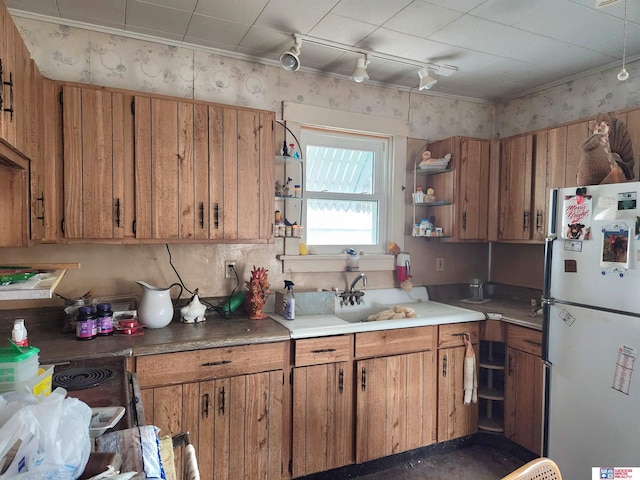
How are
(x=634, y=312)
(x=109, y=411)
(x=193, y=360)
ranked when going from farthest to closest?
(x=193, y=360) → (x=634, y=312) → (x=109, y=411)

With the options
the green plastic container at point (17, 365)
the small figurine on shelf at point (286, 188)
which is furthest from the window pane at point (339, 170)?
the green plastic container at point (17, 365)

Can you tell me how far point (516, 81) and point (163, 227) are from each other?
2.71 meters

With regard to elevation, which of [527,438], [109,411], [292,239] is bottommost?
[527,438]

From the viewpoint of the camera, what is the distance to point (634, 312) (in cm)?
179

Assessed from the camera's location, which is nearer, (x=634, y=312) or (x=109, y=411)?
Result: (x=109, y=411)

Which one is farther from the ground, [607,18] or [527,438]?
[607,18]

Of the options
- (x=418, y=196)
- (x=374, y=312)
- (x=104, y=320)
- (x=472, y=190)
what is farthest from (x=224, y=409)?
(x=472, y=190)

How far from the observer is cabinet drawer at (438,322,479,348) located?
8.45 feet

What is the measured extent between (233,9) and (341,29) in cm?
60

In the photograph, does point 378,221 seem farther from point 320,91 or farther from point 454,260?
point 320,91

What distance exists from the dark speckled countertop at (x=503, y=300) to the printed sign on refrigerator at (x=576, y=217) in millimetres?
665

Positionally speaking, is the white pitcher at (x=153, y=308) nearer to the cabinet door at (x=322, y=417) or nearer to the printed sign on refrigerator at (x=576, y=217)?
the cabinet door at (x=322, y=417)

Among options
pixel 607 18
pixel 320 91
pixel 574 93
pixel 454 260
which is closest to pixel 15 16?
pixel 320 91

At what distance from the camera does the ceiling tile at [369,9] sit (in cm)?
195
